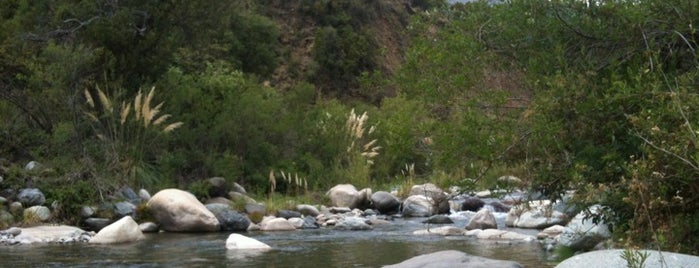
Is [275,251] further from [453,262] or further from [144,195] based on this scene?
[144,195]

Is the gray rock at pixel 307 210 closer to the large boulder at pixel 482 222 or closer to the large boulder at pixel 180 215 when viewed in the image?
the large boulder at pixel 180 215

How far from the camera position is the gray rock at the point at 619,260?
5.86 metres

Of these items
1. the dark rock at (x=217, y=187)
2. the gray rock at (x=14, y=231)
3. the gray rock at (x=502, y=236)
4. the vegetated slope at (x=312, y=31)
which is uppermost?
the vegetated slope at (x=312, y=31)

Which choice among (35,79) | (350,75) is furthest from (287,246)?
(350,75)

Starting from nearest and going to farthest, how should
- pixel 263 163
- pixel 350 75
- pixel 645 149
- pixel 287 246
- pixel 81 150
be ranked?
pixel 645 149, pixel 287 246, pixel 81 150, pixel 263 163, pixel 350 75

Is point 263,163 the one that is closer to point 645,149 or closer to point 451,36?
point 451,36

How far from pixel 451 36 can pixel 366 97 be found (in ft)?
137

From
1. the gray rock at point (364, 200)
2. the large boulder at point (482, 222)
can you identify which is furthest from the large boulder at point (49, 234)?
the gray rock at point (364, 200)

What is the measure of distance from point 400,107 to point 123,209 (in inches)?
205

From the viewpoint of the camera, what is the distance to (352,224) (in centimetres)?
1503

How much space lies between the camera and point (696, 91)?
6.27 meters

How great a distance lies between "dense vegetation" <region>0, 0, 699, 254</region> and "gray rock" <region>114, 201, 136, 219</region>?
0.38 m

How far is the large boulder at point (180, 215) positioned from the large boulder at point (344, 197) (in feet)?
15.1

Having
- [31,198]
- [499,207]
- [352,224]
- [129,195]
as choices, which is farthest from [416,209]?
[31,198]
